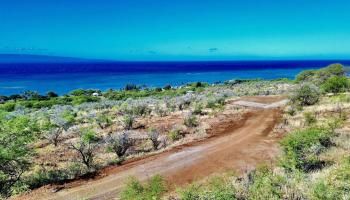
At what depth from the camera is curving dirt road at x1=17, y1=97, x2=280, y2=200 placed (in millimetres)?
14609

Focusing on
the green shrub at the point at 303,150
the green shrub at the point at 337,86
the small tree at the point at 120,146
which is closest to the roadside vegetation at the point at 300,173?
the green shrub at the point at 303,150

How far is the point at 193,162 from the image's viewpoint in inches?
704

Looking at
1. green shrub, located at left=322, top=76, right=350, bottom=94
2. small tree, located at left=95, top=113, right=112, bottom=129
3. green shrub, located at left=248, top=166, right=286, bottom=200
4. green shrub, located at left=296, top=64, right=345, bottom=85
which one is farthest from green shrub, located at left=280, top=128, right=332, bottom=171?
green shrub, located at left=296, top=64, right=345, bottom=85

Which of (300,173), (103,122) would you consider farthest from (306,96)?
(300,173)

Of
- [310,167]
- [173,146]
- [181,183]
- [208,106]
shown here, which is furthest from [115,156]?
[208,106]

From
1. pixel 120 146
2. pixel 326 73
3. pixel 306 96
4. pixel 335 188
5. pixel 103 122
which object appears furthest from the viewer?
pixel 326 73

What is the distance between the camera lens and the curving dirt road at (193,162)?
47.9 ft

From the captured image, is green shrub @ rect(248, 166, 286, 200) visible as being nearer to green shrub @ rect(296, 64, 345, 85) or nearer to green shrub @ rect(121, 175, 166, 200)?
green shrub @ rect(121, 175, 166, 200)

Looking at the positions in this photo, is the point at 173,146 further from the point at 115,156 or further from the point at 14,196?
the point at 14,196

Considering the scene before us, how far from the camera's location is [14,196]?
1443 cm

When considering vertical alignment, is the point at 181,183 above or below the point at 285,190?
below

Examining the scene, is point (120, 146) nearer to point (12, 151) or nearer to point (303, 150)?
point (12, 151)

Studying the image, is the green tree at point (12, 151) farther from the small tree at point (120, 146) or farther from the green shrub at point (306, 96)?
the green shrub at point (306, 96)

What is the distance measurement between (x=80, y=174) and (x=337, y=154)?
11.9m
